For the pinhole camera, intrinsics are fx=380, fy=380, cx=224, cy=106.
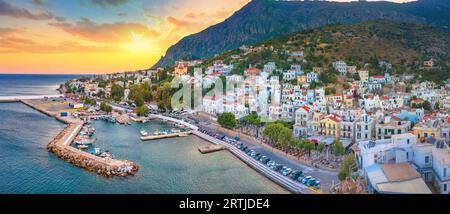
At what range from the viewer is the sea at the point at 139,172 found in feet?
21.2

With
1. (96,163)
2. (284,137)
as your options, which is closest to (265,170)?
(284,137)

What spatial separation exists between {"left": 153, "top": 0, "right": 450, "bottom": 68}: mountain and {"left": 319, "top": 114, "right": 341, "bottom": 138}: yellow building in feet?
106

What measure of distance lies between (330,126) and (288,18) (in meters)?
41.7

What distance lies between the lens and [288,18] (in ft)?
161

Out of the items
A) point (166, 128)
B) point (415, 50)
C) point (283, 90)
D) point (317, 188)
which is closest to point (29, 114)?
point (166, 128)

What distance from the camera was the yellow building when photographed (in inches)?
364

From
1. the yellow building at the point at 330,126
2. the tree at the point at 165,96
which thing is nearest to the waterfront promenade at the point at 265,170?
the yellow building at the point at 330,126

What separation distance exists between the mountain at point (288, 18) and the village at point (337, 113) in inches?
892

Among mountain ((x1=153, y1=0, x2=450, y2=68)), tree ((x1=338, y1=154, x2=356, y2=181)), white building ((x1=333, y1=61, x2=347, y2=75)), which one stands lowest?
tree ((x1=338, y1=154, x2=356, y2=181))

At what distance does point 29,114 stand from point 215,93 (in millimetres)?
8283

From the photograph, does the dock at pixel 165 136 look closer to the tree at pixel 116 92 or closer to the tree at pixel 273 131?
the tree at pixel 273 131

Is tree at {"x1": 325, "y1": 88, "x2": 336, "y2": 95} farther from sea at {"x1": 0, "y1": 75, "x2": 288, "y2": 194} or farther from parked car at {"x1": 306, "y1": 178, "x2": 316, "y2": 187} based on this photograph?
parked car at {"x1": 306, "y1": 178, "x2": 316, "y2": 187}

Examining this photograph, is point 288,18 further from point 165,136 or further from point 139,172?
point 139,172

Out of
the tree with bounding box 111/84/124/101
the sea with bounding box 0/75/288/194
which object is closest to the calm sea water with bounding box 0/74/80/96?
the tree with bounding box 111/84/124/101
